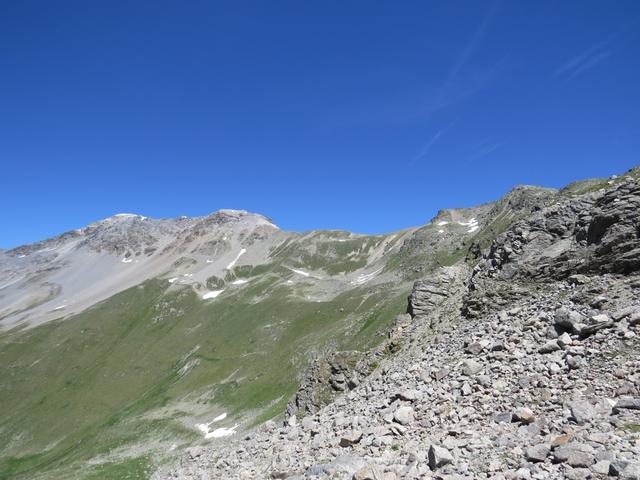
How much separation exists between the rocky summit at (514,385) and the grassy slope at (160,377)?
42995 mm

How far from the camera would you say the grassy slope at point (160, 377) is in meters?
82.4

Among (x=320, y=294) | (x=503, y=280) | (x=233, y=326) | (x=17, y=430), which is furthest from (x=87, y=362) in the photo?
(x=503, y=280)

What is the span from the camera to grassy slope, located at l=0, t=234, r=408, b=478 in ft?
270

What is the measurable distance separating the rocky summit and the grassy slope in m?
43.0

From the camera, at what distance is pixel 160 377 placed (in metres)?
144

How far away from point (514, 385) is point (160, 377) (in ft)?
485

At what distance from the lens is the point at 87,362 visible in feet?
591

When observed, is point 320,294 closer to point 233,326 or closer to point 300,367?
point 233,326

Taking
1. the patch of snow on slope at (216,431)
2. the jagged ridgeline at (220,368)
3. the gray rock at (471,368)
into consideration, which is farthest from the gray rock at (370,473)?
the patch of snow on slope at (216,431)

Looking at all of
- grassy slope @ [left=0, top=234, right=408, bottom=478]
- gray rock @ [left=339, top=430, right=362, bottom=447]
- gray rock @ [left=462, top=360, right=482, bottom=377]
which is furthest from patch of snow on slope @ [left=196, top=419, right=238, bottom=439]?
gray rock @ [left=462, top=360, right=482, bottom=377]

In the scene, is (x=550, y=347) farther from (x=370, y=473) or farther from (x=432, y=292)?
(x=432, y=292)

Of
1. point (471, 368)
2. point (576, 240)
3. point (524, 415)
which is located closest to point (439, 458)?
point (524, 415)

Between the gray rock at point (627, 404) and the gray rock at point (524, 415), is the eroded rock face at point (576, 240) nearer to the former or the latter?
the gray rock at point (627, 404)

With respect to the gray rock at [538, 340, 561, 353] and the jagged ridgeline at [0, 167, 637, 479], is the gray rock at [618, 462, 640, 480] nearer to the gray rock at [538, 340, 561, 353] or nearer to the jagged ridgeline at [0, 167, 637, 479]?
the gray rock at [538, 340, 561, 353]
